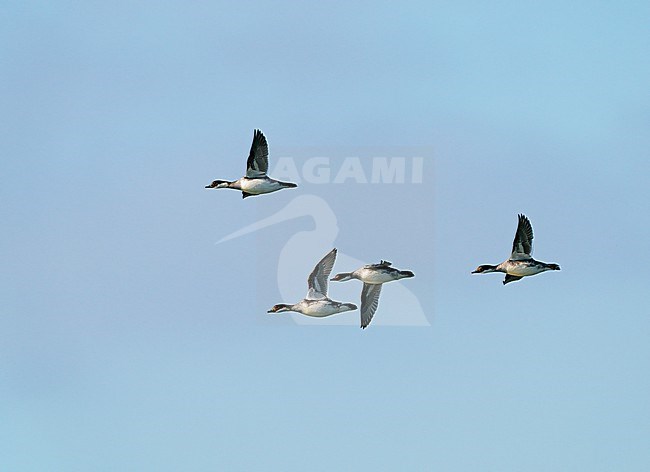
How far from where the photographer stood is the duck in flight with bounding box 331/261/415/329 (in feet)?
283

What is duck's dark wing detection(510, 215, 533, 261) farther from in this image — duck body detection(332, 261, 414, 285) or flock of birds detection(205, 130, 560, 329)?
duck body detection(332, 261, 414, 285)

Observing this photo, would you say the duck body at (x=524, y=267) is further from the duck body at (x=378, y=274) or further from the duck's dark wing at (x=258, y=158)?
the duck's dark wing at (x=258, y=158)

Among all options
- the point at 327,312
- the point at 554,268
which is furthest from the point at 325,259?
the point at 554,268

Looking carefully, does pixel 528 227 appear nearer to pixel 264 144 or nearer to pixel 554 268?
pixel 554 268

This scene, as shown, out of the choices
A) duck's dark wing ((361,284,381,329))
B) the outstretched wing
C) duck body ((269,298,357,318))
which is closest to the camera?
duck body ((269,298,357,318))

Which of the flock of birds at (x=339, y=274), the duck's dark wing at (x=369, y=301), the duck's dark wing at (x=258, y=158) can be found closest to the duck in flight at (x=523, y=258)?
the flock of birds at (x=339, y=274)

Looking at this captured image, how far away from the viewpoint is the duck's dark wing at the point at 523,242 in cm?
8525

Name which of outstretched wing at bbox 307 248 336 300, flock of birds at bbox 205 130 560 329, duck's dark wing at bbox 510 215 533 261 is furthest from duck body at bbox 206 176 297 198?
duck's dark wing at bbox 510 215 533 261

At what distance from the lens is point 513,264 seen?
86.0m

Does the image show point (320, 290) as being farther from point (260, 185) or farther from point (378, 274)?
point (260, 185)

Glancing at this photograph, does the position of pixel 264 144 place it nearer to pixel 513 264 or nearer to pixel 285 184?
pixel 285 184

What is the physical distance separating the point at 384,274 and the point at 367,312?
6.31 ft

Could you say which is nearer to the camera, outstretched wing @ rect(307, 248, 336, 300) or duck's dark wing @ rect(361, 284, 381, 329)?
outstretched wing @ rect(307, 248, 336, 300)

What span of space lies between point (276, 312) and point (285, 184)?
6.40 meters
